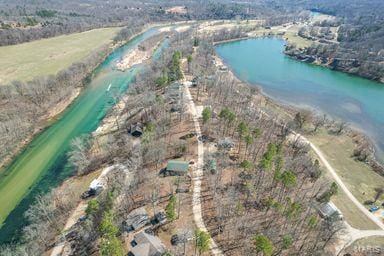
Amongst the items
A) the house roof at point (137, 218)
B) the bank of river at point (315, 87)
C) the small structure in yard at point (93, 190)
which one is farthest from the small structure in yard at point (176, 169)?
the bank of river at point (315, 87)

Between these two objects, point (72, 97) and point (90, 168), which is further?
point (72, 97)

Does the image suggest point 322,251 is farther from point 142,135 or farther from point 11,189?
point 11,189

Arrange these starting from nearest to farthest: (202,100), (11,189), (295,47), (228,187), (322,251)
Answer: (322,251) → (228,187) → (11,189) → (202,100) → (295,47)

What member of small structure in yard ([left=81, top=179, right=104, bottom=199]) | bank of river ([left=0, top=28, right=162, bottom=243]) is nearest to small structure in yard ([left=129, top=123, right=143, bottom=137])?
bank of river ([left=0, top=28, right=162, bottom=243])

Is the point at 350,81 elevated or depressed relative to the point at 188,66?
depressed

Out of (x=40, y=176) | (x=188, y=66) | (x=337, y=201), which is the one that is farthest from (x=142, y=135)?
(x=188, y=66)

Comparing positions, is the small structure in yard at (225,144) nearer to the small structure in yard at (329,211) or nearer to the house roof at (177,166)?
the house roof at (177,166)
